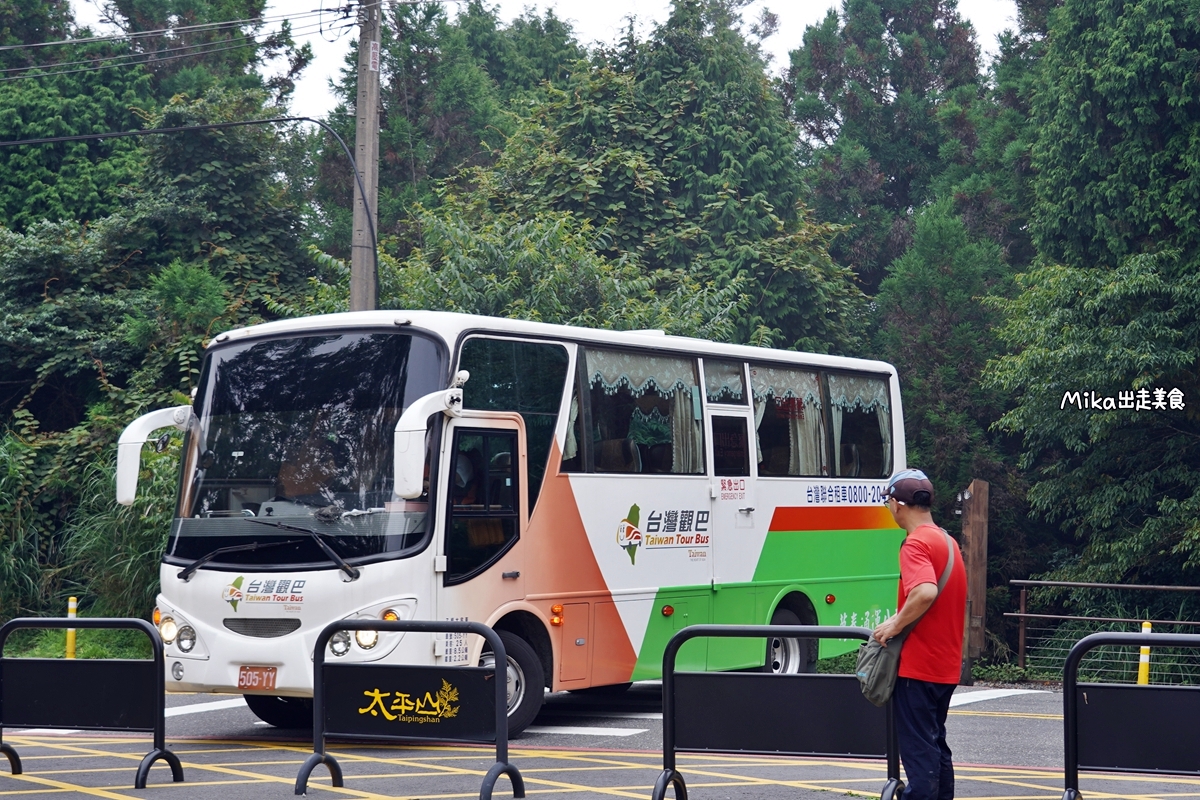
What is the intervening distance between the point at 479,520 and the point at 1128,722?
5185mm

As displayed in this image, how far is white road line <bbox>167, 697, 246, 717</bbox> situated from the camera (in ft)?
42.6

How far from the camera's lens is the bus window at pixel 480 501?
10.6m

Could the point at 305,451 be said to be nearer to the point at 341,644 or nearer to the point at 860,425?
the point at 341,644

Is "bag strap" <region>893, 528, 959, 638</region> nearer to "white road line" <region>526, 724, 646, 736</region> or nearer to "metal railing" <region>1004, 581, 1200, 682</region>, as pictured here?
"white road line" <region>526, 724, 646, 736</region>

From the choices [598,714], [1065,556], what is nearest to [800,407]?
[598,714]

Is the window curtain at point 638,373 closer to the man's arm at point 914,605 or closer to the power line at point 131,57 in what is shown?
the man's arm at point 914,605

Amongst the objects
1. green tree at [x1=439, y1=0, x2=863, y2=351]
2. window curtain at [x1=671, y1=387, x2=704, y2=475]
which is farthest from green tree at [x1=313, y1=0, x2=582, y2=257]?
window curtain at [x1=671, y1=387, x2=704, y2=475]

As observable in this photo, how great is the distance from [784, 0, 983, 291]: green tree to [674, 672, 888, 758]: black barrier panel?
3206 cm

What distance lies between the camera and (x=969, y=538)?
17.5m

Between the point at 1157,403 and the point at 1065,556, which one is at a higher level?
the point at 1157,403

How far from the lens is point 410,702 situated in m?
8.08

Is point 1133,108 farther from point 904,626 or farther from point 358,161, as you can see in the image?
point 904,626

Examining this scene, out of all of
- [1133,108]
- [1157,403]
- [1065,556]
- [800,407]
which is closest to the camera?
[800,407]

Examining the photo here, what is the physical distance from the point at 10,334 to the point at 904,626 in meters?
20.9
